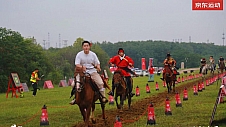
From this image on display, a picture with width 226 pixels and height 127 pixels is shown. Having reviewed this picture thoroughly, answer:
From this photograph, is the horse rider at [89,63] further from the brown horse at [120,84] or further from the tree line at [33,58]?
the tree line at [33,58]

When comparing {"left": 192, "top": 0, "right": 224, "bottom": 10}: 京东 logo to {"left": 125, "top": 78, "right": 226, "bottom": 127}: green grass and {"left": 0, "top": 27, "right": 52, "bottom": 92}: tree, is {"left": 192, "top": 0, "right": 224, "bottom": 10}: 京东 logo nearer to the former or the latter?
{"left": 125, "top": 78, "right": 226, "bottom": 127}: green grass

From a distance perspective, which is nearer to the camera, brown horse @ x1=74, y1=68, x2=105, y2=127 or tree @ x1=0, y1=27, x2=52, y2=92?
brown horse @ x1=74, y1=68, x2=105, y2=127

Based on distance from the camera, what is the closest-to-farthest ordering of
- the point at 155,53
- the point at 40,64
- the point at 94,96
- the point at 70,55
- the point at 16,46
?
the point at 94,96 → the point at 16,46 → the point at 40,64 → the point at 70,55 → the point at 155,53

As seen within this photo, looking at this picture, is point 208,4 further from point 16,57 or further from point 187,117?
point 16,57

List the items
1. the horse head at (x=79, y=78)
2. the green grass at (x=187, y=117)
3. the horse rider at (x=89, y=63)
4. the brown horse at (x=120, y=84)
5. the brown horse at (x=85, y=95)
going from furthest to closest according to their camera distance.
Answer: the brown horse at (x=120, y=84)
the green grass at (x=187, y=117)
the horse rider at (x=89, y=63)
the brown horse at (x=85, y=95)
the horse head at (x=79, y=78)

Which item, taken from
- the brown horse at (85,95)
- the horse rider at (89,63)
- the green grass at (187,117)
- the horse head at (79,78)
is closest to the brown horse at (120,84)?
the green grass at (187,117)

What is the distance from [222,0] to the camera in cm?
1411

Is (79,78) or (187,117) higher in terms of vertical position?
(79,78)

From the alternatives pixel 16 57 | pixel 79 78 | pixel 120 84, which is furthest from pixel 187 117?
pixel 16 57

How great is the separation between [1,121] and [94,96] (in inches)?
213

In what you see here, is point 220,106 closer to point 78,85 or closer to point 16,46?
point 78,85

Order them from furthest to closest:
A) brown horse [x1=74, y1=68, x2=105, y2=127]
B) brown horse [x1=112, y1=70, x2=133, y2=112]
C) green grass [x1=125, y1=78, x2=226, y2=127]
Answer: brown horse [x1=112, y1=70, x2=133, y2=112] → green grass [x1=125, y1=78, x2=226, y2=127] → brown horse [x1=74, y1=68, x2=105, y2=127]

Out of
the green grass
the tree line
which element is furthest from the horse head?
the tree line

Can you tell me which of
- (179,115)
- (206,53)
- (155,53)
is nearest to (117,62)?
(179,115)
